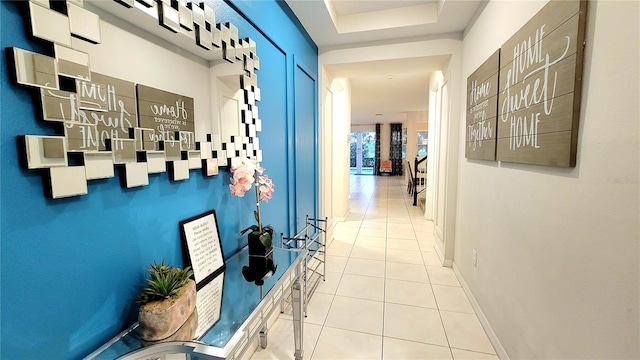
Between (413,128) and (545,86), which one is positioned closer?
(545,86)

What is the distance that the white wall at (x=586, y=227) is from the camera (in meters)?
0.86

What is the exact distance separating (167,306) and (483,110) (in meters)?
2.39

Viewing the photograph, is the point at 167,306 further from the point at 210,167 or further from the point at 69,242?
the point at 210,167

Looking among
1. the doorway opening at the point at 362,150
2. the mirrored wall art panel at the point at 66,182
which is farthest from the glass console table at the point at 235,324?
the doorway opening at the point at 362,150

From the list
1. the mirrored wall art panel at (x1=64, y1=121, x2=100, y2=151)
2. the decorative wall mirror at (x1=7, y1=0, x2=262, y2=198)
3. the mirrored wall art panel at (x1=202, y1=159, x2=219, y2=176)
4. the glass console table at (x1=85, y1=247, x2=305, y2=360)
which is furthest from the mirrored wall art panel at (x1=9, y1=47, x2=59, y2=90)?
the glass console table at (x1=85, y1=247, x2=305, y2=360)

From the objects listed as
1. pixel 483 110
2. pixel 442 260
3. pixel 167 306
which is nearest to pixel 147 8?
pixel 167 306

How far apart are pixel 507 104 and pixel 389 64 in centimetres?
186

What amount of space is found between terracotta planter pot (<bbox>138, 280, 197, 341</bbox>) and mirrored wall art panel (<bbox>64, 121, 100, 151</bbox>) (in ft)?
1.81

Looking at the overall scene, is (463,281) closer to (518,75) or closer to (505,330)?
(505,330)

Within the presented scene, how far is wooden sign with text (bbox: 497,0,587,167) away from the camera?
1.10 metres

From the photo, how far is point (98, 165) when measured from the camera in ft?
2.82

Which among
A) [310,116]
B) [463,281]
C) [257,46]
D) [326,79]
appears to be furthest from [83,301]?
[326,79]

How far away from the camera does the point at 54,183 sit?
0.74 metres

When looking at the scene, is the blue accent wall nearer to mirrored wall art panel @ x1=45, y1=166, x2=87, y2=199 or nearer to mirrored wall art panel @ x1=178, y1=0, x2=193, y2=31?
mirrored wall art panel @ x1=45, y1=166, x2=87, y2=199
